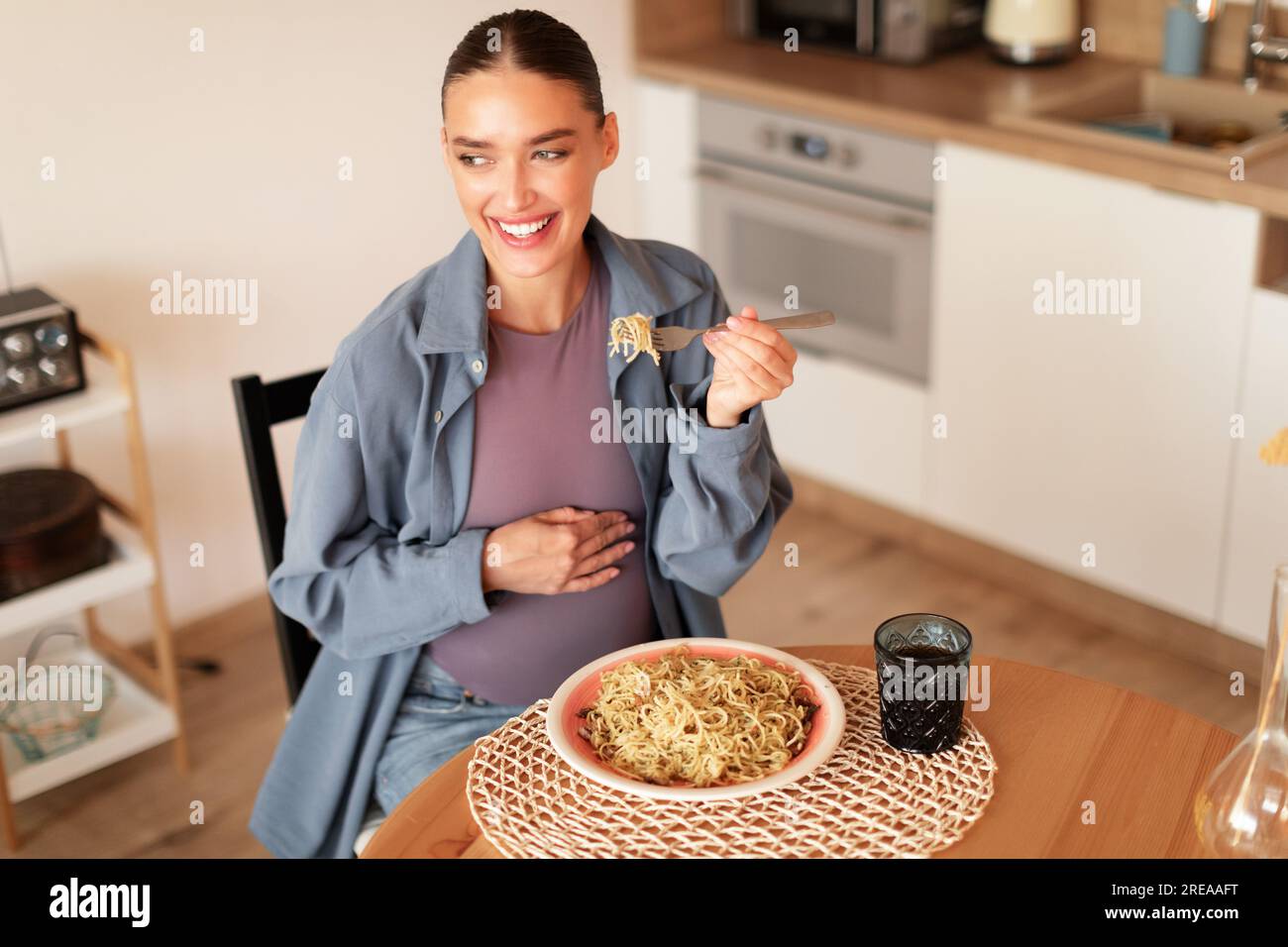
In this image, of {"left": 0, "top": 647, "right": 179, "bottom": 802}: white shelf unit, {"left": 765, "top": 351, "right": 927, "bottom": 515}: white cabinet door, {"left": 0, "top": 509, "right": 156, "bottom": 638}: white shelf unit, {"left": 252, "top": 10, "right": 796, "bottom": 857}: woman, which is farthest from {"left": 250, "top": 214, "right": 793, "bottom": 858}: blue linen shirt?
{"left": 765, "top": 351, "right": 927, "bottom": 515}: white cabinet door

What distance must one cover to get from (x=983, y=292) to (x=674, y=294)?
4.69 feet

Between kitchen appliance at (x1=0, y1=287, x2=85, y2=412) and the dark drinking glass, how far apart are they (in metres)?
1.60

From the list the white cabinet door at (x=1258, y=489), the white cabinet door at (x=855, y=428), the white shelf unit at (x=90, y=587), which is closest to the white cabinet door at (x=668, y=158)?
the white cabinet door at (x=855, y=428)

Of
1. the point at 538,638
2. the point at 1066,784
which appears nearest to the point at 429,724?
the point at 538,638

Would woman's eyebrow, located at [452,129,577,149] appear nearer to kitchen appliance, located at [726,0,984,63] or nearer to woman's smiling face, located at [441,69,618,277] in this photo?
woman's smiling face, located at [441,69,618,277]

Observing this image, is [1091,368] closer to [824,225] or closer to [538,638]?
[824,225]

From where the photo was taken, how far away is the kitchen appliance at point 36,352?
2379 millimetres

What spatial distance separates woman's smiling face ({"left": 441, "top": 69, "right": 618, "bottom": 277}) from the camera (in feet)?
4.88

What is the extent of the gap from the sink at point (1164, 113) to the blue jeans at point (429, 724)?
166cm

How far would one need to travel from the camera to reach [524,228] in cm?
154

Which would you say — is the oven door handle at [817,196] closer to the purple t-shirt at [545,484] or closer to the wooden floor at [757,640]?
the wooden floor at [757,640]

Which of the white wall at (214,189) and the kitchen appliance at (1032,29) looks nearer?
the white wall at (214,189)
